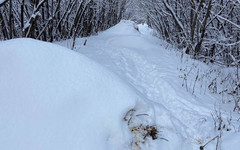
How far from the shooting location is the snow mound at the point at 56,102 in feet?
4.31

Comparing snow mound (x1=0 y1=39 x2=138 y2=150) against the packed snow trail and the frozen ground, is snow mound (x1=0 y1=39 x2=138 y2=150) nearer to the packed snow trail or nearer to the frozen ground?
the frozen ground

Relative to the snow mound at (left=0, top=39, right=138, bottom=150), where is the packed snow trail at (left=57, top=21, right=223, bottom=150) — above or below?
below

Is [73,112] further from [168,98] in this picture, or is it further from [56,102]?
[168,98]

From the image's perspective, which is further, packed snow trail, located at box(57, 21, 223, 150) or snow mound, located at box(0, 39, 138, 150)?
packed snow trail, located at box(57, 21, 223, 150)

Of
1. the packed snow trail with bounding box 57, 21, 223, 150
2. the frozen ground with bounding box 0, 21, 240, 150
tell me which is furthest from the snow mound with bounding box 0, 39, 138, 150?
the packed snow trail with bounding box 57, 21, 223, 150

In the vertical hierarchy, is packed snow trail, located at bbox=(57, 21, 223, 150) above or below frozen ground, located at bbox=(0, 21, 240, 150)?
below

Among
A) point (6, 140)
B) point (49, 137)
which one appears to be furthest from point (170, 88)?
point (6, 140)

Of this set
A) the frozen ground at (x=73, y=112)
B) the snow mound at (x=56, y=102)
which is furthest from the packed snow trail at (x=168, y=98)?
the snow mound at (x=56, y=102)

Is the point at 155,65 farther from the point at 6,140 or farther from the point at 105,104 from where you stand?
the point at 6,140

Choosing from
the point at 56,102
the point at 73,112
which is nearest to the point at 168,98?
the point at 73,112

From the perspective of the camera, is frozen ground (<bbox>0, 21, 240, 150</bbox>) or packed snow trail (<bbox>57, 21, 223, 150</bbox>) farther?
packed snow trail (<bbox>57, 21, 223, 150</bbox>)

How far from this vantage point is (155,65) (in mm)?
4590

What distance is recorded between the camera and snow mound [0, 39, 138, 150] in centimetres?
131

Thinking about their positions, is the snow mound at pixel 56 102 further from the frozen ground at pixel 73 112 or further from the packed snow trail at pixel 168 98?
the packed snow trail at pixel 168 98
